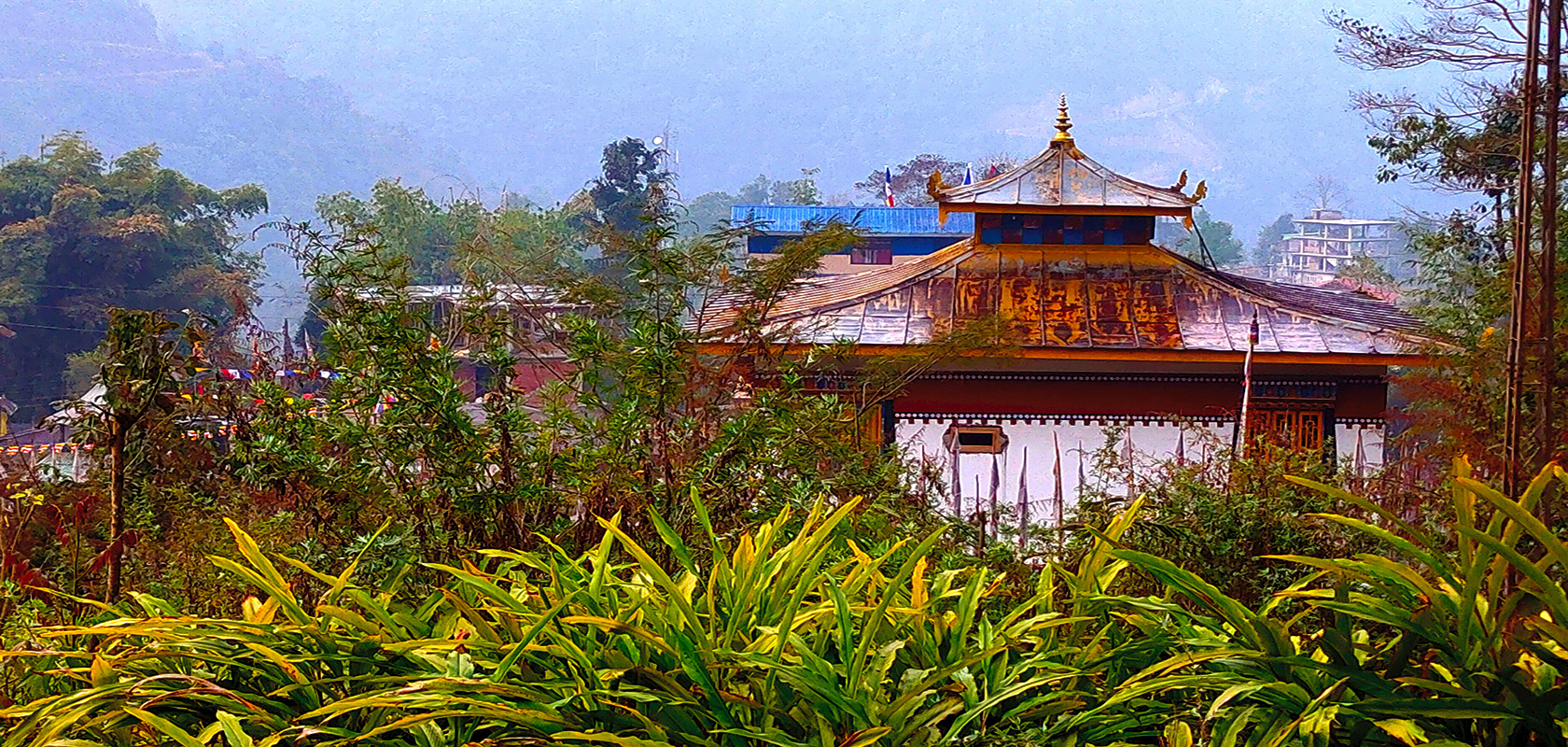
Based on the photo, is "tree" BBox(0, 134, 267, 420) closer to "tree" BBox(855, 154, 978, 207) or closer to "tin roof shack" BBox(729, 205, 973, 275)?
"tin roof shack" BBox(729, 205, 973, 275)

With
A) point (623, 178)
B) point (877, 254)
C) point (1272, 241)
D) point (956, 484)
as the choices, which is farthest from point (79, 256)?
point (1272, 241)

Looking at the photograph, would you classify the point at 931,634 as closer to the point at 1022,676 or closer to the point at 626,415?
the point at 1022,676

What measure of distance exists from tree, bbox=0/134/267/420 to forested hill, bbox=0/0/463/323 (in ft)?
170

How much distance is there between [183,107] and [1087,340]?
89.0 meters

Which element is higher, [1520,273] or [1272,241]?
[1272,241]

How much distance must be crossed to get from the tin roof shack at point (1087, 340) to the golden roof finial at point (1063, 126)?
0.71 ft

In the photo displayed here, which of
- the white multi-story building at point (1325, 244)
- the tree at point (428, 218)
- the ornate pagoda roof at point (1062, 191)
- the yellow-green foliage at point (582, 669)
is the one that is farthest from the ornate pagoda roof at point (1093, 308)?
the white multi-story building at point (1325, 244)

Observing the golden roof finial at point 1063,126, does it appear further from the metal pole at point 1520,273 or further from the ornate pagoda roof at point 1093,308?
the metal pole at point 1520,273

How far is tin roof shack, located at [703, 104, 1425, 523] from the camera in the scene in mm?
7664

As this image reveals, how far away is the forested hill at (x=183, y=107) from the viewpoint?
256 feet

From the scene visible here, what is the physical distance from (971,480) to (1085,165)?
2071 millimetres

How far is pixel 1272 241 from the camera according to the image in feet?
211

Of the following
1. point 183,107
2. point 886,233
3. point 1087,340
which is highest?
point 183,107

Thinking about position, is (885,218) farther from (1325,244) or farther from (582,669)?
(1325,244)
